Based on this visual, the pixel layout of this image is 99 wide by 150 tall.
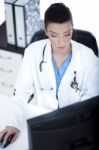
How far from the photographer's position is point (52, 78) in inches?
75.3

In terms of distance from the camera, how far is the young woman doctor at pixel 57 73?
1.86 meters

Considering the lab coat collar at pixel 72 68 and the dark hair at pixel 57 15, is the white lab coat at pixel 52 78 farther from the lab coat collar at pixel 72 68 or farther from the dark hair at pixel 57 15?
the dark hair at pixel 57 15

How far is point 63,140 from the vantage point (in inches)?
48.3

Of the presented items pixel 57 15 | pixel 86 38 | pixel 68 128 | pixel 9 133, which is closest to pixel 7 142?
pixel 9 133

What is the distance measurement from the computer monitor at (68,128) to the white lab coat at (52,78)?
584 millimetres

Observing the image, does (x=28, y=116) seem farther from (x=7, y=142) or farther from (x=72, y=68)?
(x=72, y=68)

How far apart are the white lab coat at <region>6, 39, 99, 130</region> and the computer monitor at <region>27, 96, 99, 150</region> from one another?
58 centimetres

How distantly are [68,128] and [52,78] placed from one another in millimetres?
715

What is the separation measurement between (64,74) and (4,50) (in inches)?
36.6

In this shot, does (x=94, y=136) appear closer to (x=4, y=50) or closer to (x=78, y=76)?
(x=78, y=76)

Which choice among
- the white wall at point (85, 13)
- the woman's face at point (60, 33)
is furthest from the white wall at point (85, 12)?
the woman's face at point (60, 33)

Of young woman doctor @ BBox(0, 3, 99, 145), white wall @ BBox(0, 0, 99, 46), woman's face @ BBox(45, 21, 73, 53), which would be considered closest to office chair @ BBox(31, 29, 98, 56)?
young woman doctor @ BBox(0, 3, 99, 145)

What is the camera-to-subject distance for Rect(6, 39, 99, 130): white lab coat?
1.88m

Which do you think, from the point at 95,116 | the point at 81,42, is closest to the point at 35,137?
the point at 95,116
